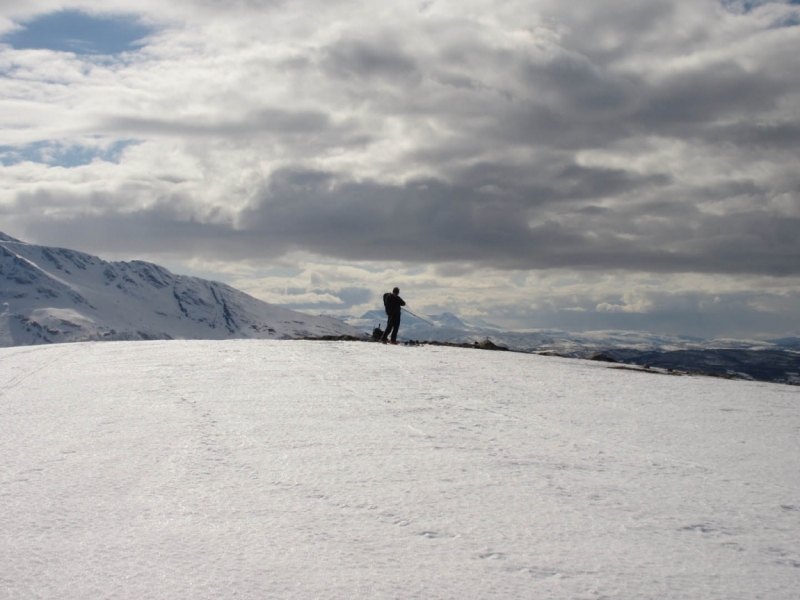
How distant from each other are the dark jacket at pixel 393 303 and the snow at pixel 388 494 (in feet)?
39.4

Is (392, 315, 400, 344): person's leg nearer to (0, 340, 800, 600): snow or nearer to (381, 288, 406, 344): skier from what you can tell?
(381, 288, 406, 344): skier

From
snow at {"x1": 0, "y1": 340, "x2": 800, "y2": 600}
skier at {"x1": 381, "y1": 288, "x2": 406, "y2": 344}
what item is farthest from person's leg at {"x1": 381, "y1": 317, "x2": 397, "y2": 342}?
snow at {"x1": 0, "y1": 340, "x2": 800, "y2": 600}

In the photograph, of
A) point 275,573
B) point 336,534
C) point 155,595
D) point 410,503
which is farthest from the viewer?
point 410,503

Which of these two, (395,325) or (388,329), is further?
(388,329)

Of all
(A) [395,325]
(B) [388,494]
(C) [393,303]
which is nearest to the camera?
(B) [388,494]

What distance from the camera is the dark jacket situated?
80.3 ft

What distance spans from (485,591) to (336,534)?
4.53 ft

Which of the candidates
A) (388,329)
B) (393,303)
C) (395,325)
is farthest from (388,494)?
(388,329)

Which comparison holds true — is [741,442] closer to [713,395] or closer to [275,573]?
[713,395]

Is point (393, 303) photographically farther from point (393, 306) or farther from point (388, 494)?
point (388, 494)

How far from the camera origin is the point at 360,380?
1384 cm

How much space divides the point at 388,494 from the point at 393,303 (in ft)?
60.8

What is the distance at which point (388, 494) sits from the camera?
243 inches

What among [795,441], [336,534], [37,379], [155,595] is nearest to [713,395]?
[795,441]
